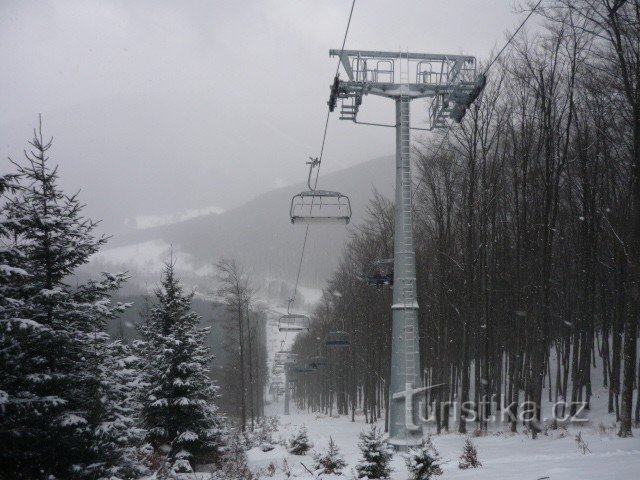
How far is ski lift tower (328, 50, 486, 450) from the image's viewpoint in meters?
11.4

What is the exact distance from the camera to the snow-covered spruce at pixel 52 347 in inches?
372

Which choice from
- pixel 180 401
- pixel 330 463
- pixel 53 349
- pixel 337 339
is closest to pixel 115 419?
pixel 53 349

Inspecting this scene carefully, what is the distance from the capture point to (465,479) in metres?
8.41

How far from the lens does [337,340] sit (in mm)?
26062

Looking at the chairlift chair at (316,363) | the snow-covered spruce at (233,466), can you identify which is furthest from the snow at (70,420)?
the chairlift chair at (316,363)

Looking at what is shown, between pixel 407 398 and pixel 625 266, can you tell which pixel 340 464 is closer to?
pixel 407 398

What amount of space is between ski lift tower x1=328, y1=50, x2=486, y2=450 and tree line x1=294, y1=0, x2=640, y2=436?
2.73 m

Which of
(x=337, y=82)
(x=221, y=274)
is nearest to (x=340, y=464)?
(x=337, y=82)

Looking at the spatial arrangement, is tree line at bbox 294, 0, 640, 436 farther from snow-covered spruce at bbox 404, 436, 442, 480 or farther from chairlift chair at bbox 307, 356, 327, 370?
snow-covered spruce at bbox 404, 436, 442, 480

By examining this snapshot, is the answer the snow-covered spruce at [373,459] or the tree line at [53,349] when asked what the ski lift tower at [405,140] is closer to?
the snow-covered spruce at [373,459]

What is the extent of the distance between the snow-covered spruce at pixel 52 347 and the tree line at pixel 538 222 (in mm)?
8567

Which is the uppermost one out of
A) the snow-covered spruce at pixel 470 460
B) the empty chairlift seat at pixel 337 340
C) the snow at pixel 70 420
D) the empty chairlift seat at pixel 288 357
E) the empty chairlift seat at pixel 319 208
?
the empty chairlift seat at pixel 319 208

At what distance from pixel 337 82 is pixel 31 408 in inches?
378

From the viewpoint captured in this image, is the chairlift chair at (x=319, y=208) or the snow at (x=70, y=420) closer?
the snow at (x=70, y=420)
